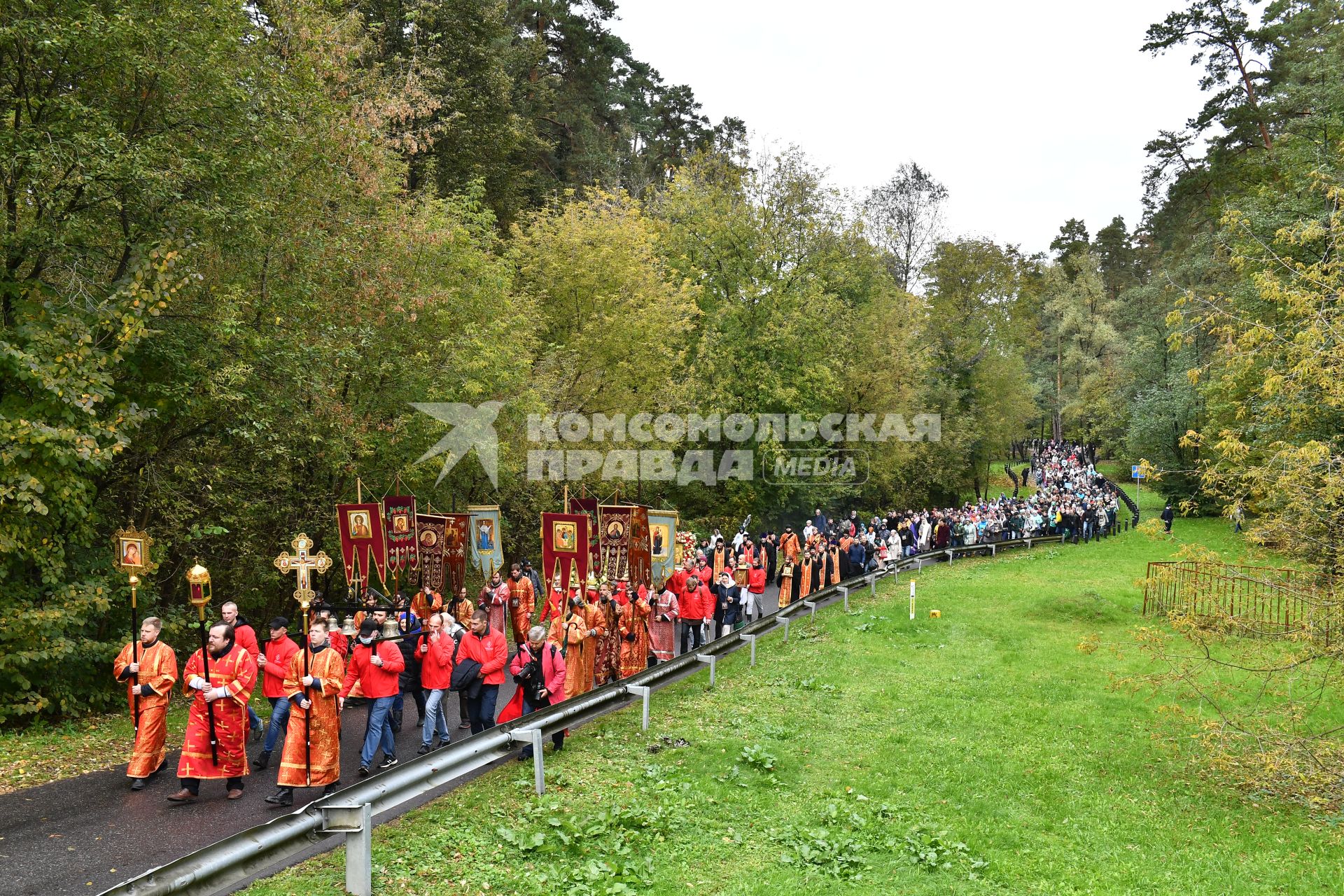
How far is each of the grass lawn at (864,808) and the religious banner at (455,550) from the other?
5324 mm

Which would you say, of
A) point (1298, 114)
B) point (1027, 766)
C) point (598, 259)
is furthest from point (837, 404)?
point (1027, 766)

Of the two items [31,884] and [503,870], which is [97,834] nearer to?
[31,884]

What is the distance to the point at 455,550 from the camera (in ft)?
54.7

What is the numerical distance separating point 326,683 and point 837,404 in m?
32.1

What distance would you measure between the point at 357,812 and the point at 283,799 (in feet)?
10.2

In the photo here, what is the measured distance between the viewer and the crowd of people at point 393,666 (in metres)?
8.96

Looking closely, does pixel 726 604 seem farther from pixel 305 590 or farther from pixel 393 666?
pixel 393 666

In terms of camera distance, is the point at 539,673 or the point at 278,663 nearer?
the point at 278,663

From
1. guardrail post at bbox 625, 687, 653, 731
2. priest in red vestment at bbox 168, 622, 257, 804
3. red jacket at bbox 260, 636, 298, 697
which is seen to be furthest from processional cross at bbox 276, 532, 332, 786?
guardrail post at bbox 625, 687, 653, 731

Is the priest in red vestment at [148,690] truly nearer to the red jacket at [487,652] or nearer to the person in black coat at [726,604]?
the red jacket at [487,652]

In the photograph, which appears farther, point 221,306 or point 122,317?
point 221,306

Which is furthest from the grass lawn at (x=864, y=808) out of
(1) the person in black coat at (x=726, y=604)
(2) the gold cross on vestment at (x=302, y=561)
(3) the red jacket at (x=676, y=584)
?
(2) the gold cross on vestment at (x=302, y=561)

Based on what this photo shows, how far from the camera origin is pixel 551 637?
1252cm

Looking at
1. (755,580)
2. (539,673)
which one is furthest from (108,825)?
(755,580)
